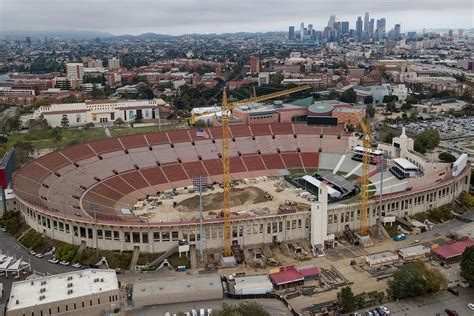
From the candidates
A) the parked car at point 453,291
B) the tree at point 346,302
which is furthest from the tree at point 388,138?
the tree at point 346,302

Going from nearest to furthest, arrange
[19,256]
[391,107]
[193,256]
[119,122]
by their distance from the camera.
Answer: [193,256] → [19,256] → [119,122] → [391,107]

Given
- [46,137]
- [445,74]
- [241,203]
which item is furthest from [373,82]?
[241,203]

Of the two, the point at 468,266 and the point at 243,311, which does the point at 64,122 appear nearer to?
the point at 243,311

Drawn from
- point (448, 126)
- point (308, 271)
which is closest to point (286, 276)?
point (308, 271)

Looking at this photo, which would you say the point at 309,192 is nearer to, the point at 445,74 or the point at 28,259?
the point at 28,259

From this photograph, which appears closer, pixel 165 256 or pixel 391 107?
pixel 165 256

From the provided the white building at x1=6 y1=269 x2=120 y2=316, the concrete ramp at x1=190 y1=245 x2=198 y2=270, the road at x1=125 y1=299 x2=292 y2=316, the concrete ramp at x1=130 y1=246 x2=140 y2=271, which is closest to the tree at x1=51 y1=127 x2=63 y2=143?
the concrete ramp at x1=130 y1=246 x2=140 y2=271

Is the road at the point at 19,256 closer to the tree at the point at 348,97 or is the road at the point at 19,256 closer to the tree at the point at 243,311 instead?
the tree at the point at 243,311
